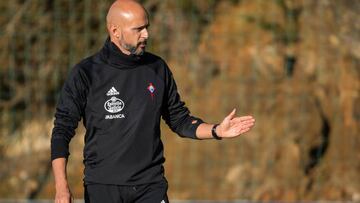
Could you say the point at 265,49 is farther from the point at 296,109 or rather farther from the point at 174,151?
the point at 174,151

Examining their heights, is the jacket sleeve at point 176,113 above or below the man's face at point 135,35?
→ below

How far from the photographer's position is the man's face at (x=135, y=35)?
5391 millimetres

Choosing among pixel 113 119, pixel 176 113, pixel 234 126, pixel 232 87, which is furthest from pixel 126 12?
pixel 232 87

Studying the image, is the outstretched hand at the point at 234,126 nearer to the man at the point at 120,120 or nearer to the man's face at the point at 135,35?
the man at the point at 120,120

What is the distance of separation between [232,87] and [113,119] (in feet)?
17.7

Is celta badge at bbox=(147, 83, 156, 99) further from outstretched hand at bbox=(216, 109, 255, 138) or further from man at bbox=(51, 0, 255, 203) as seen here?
outstretched hand at bbox=(216, 109, 255, 138)

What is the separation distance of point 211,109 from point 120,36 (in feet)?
17.3

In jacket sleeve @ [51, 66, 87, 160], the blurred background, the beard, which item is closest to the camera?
jacket sleeve @ [51, 66, 87, 160]

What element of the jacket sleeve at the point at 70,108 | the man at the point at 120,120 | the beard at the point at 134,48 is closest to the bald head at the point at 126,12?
the man at the point at 120,120

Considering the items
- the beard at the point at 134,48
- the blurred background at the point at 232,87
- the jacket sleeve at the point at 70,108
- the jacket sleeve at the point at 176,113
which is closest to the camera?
the jacket sleeve at the point at 70,108

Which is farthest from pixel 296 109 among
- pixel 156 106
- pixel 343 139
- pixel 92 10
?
pixel 156 106

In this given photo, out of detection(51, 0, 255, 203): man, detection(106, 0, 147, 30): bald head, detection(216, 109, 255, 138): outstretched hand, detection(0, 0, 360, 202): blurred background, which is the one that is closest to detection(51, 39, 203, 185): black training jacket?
detection(51, 0, 255, 203): man

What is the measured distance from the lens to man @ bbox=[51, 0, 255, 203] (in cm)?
536

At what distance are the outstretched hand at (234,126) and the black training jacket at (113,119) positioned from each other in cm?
40
